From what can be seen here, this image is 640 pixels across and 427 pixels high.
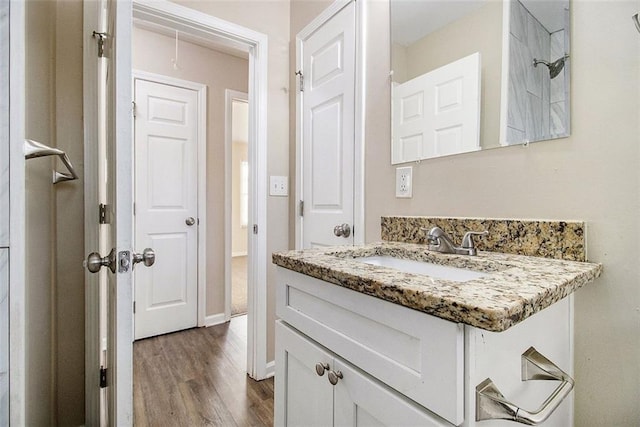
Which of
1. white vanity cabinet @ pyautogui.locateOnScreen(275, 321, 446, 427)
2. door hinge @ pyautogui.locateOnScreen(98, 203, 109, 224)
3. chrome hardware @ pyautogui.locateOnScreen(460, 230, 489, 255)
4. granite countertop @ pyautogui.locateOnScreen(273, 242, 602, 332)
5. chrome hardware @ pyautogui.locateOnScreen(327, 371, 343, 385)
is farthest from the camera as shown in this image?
door hinge @ pyautogui.locateOnScreen(98, 203, 109, 224)

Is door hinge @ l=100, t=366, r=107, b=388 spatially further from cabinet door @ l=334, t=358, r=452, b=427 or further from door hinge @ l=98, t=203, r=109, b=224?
cabinet door @ l=334, t=358, r=452, b=427

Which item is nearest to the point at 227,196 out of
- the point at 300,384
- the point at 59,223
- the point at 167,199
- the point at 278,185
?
the point at 167,199

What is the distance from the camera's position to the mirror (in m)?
0.89

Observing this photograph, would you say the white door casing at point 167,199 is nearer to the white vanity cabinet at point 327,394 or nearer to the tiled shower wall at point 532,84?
the white vanity cabinet at point 327,394

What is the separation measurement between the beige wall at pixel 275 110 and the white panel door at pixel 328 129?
17cm

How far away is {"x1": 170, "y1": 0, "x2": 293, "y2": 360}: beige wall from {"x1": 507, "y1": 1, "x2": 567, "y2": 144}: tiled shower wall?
1329 mm

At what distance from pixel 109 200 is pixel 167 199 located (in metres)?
1.77

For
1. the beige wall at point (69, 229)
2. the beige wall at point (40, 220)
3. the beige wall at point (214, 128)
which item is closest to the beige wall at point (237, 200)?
the beige wall at point (214, 128)

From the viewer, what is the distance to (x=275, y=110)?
6.52 ft

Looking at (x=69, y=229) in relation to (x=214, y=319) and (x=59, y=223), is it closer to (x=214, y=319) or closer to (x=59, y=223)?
(x=59, y=223)

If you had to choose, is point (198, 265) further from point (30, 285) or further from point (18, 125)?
point (18, 125)

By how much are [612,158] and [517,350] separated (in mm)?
554

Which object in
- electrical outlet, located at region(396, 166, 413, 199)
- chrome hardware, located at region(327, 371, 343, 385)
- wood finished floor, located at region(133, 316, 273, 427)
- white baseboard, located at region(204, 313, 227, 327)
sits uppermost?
electrical outlet, located at region(396, 166, 413, 199)

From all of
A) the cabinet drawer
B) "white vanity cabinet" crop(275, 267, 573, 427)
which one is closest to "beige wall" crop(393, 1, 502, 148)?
"white vanity cabinet" crop(275, 267, 573, 427)
